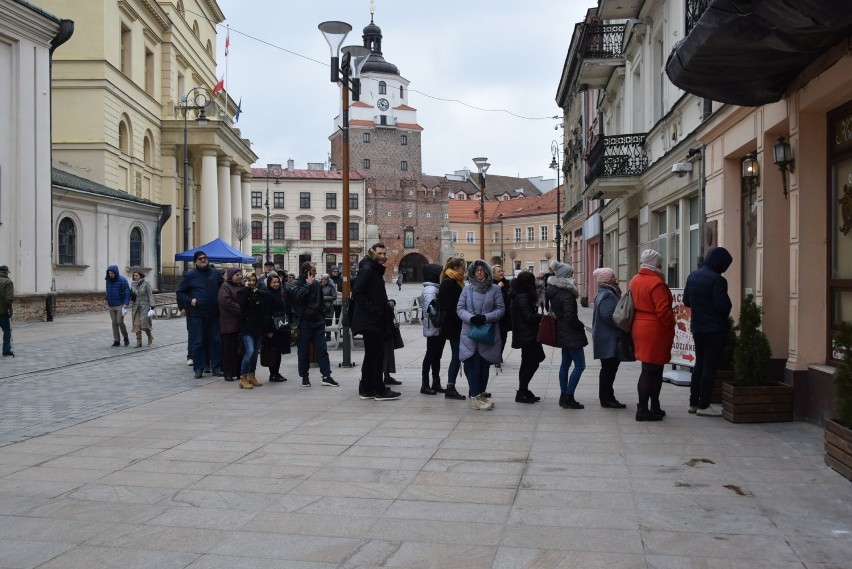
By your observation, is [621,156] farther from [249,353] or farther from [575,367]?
[249,353]

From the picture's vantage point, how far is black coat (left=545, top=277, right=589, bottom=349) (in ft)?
30.3

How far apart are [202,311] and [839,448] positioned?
30.8 feet

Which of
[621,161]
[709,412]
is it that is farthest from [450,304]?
[621,161]

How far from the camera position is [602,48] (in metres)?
22.3

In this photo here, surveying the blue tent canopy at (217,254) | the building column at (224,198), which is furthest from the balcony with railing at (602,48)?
the building column at (224,198)

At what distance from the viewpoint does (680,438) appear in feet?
24.2

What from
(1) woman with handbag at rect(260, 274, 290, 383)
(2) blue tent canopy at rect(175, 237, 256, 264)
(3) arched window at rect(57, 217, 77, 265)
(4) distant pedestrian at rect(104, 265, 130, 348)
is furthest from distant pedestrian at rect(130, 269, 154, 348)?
(3) arched window at rect(57, 217, 77, 265)

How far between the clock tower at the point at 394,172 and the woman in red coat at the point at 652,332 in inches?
3198

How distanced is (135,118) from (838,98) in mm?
37732

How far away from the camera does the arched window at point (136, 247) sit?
113 feet

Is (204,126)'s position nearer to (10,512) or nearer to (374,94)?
(10,512)

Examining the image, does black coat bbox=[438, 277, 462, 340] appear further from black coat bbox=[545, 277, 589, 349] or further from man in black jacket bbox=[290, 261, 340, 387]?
man in black jacket bbox=[290, 261, 340, 387]

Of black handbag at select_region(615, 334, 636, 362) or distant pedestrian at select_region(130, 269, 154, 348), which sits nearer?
black handbag at select_region(615, 334, 636, 362)

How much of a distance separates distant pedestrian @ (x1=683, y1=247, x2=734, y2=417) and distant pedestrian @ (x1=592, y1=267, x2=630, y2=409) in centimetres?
79
